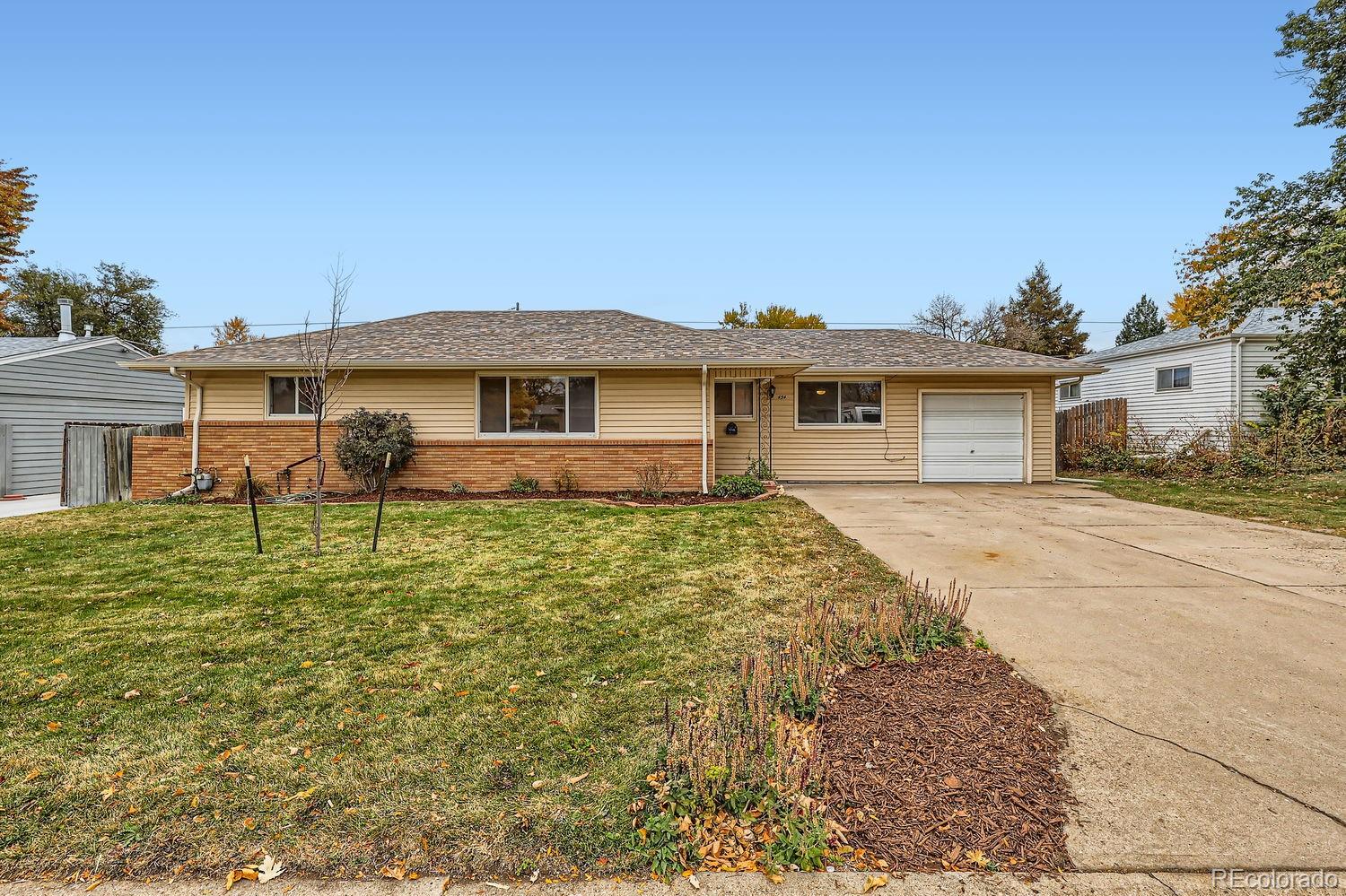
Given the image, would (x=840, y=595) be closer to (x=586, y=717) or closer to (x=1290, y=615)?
(x=586, y=717)

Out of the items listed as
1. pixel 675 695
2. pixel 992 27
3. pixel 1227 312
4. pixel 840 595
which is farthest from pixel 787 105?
pixel 675 695

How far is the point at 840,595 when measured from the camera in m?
5.02

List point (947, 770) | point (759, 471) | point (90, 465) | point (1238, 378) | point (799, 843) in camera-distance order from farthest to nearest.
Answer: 1. point (1238, 378)
2. point (759, 471)
3. point (90, 465)
4. point (947, 770)
5. point (799, 843)

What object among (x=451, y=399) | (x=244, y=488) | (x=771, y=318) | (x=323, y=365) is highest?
(x=771, y=318)

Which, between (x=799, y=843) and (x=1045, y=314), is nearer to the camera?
(x=799, y=843)

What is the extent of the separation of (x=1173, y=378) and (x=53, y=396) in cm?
3025

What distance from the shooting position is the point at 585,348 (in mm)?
11820

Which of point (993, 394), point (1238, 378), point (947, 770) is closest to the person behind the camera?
point (947, 770)

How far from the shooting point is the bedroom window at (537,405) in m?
11.7

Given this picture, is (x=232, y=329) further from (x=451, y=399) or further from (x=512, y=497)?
(x=512, y=497)

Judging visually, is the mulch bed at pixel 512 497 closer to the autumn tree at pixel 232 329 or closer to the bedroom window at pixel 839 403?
the bedroom window at pixel 839 403

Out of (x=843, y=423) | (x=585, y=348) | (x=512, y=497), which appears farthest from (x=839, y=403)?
(x=512, y=497)

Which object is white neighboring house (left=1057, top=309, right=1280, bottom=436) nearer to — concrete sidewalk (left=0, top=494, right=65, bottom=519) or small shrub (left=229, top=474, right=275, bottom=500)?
small shrub (left=229, top=474, right=275, bottom=500)

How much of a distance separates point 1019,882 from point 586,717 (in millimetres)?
1861
